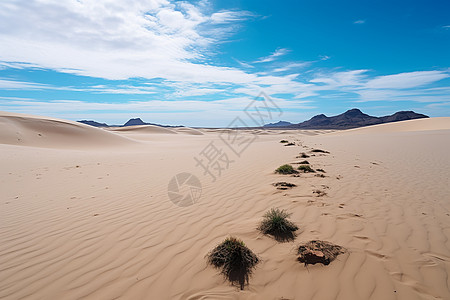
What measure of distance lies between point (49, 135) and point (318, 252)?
A: 24784 millimetres

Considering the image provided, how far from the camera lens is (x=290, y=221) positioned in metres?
4.02

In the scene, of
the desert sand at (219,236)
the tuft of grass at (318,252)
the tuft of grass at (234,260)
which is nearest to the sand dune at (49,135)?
the desert sand at (219,236)

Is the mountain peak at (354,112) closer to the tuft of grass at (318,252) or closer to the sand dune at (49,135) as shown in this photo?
the sand dune at (49,135)

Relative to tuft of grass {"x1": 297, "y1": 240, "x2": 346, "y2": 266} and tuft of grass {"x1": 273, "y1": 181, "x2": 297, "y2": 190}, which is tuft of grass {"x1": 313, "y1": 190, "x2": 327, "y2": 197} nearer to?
tuft of grass {"x1": 273, "y1": 181, "x2": 297, "y2": 190}

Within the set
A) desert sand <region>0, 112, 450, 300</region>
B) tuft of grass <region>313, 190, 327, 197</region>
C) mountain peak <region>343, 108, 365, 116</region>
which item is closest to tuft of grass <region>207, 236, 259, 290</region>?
desert sand <region>0, 112, 450, 300</region>

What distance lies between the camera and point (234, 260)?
293 centimetres

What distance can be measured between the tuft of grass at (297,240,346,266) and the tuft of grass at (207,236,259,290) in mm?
605

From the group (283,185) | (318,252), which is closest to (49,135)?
(283,185)

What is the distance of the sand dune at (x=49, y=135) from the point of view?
18312 millimetres

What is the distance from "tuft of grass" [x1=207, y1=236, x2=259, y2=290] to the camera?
109 inches

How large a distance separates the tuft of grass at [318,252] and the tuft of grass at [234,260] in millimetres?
605

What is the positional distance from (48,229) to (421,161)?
12.1 metres

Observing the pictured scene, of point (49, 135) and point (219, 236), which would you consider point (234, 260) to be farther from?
point (49, 135)

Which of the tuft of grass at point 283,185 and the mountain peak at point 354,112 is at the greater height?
the mountain peak at point 354,112
